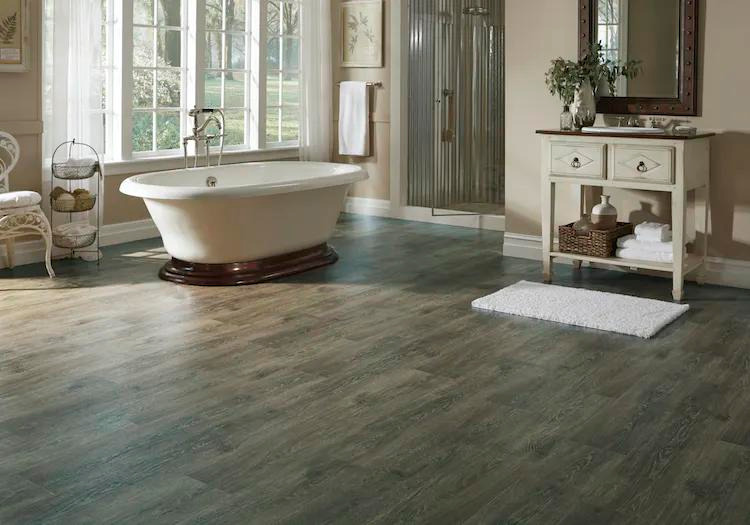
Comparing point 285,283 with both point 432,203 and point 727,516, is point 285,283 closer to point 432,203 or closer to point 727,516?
point 432,203

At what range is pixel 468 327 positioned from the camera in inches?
171

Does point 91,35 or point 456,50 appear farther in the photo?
point 456,50

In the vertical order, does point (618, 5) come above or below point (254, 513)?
above

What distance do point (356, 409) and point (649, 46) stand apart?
318cm

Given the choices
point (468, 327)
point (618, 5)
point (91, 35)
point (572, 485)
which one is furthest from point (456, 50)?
point (572, 485)

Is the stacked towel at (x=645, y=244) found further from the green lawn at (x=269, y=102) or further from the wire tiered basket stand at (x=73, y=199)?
the green lawn at (x=269, y=102)

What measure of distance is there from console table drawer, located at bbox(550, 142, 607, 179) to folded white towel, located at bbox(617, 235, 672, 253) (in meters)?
0.39

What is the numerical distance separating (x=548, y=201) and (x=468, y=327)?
52.3 inches

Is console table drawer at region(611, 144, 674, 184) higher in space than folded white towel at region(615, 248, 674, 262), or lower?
higher

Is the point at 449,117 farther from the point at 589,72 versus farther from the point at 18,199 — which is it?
the point at 18,199

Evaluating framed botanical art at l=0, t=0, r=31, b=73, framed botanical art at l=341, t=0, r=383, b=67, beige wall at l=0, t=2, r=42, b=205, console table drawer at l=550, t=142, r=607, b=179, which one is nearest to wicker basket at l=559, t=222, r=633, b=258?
console table drawer at l=550, t=142, r=607, b=179

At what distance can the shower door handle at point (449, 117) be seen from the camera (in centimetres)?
753

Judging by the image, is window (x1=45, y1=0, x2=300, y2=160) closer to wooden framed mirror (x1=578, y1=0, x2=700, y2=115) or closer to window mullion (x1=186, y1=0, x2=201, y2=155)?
window mullion (x1=186, y1=0, x2=201, y2=155)

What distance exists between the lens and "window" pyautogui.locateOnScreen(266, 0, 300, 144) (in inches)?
302
